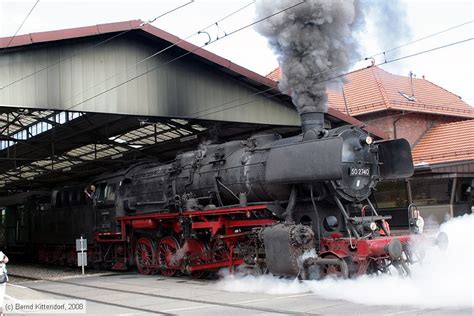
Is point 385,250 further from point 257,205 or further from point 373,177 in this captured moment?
point 257,205

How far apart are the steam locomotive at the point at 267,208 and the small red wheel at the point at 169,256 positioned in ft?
0.09

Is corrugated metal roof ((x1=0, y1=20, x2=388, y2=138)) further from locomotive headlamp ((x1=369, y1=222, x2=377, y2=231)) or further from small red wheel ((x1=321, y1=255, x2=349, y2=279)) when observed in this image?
small red wheel ((x1=321, y1=255, x2=349, y2=279))

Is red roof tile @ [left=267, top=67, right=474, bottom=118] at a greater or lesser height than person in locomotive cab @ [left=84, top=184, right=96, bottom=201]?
greater

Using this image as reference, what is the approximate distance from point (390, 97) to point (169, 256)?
14346mm

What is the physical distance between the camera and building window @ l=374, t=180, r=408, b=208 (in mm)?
20797

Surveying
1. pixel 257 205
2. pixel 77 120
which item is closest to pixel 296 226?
pixel 257 205

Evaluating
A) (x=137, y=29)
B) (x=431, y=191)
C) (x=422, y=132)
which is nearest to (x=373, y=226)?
(x=137, y=29)

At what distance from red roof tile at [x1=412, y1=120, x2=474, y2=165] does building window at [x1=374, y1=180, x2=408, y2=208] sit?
1.10m

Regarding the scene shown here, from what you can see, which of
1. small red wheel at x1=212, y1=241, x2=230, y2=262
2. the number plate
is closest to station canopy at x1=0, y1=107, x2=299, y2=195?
small red wheel at x1=212, y1=241, x2=230, y2=262

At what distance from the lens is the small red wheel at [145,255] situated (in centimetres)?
1587

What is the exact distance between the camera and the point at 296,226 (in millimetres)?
10680

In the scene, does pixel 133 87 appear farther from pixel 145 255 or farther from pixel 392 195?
pixel 392 195

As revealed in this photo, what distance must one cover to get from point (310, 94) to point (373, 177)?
216cm

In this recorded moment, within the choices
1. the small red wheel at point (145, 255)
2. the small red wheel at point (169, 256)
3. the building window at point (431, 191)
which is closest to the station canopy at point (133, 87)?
the building window at point (431, 191)
